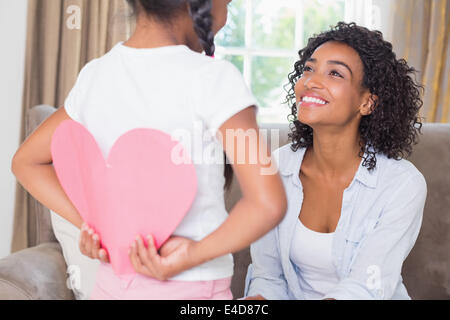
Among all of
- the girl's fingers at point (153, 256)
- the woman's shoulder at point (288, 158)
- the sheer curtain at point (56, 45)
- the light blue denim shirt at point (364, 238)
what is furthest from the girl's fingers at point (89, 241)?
the sheer curtain at point (56, 45)

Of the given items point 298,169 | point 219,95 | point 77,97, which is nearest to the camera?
point 219,95

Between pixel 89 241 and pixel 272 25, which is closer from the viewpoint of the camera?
pixel 89 241

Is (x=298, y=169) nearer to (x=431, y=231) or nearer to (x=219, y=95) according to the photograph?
(x=431, y=231)

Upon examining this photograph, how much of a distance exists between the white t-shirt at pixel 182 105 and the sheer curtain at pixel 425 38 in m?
2.65

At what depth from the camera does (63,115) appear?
2.68 feet

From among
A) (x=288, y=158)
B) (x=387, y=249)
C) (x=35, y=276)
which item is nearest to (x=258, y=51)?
(x=288, y=158)

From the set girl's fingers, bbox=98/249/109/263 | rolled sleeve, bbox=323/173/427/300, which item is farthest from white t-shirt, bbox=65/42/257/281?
rolled sleeve, bbox=323/173/427/300

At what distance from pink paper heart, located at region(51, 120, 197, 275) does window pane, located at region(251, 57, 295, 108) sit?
264cm

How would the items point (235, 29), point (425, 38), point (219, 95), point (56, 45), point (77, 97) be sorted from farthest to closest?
→ point (235, 29) < point (425, 38) < point (56, 45) < point (77, 97) < point (219, 95)

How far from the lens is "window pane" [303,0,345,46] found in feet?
10.9

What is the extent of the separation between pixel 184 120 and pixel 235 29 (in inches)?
106

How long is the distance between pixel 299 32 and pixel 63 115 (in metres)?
2.71

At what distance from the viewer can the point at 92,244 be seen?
2.38ft
